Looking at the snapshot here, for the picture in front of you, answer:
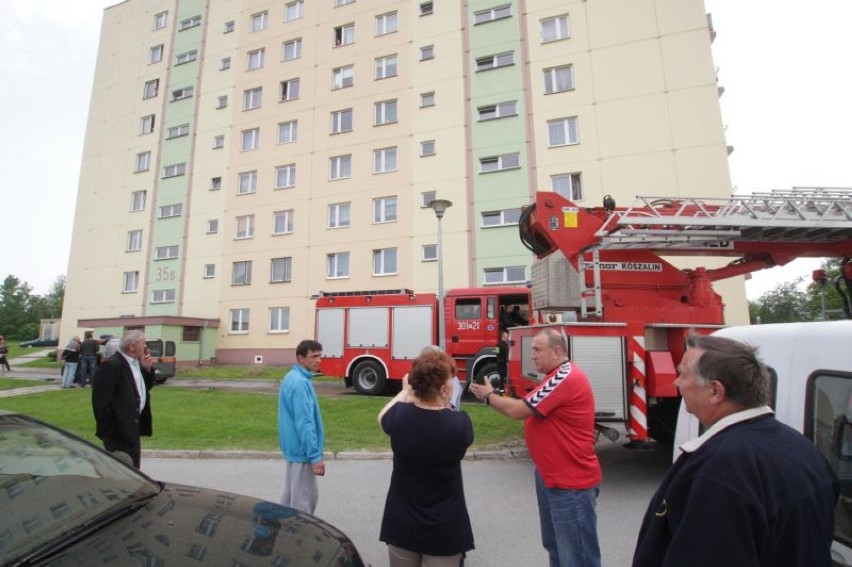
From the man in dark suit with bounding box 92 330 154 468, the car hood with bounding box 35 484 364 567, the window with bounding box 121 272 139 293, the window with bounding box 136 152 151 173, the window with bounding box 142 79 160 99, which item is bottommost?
the car hood with bounding box 35 484 364 567

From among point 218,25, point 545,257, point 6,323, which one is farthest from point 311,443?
point 6,323

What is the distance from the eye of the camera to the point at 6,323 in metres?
70.7

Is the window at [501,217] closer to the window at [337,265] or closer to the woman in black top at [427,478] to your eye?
the window at [337,265]

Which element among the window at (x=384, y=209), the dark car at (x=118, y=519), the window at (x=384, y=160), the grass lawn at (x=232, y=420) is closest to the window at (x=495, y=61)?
the window at (x=384, y=160)

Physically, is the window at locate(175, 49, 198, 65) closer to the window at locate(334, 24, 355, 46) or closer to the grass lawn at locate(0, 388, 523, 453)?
the window at locate(334, 24, 355, 46)

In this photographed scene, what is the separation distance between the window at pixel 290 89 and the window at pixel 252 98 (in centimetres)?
154

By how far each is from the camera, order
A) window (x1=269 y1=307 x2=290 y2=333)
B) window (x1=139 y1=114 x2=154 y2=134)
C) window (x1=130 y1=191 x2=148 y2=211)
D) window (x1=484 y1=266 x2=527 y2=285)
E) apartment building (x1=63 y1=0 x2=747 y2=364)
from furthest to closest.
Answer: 1. window (x1=139 y1=114 x2=154 y2=134)
2. window (x1=130 y1=191 x2=148 y2=211)
3. window (x1=269 y1=307 x2=290 y2=333)
4. window (x1=484 y1=266 x2=527 y2=285)
5. apartment building (x1=63 y1=0 x2=747 y2=364)

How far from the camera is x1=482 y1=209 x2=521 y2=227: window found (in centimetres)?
2108

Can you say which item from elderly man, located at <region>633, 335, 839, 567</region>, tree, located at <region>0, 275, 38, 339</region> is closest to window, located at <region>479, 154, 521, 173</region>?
elderly man, located at <region>633, 335, 839, 567</region>

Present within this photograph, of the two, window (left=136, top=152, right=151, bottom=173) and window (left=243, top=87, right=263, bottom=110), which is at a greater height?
window (left=243, top=87, right=263, bottom=110)

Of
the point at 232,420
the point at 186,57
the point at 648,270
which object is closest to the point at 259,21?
the point at 186,57

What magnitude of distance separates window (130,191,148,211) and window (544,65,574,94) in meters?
24.7

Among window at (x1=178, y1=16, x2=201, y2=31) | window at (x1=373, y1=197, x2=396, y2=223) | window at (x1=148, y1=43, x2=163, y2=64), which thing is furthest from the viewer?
window at (x1=148, y1=43, x2=163, y2=64)

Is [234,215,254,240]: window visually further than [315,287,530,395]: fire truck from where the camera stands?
Yes
